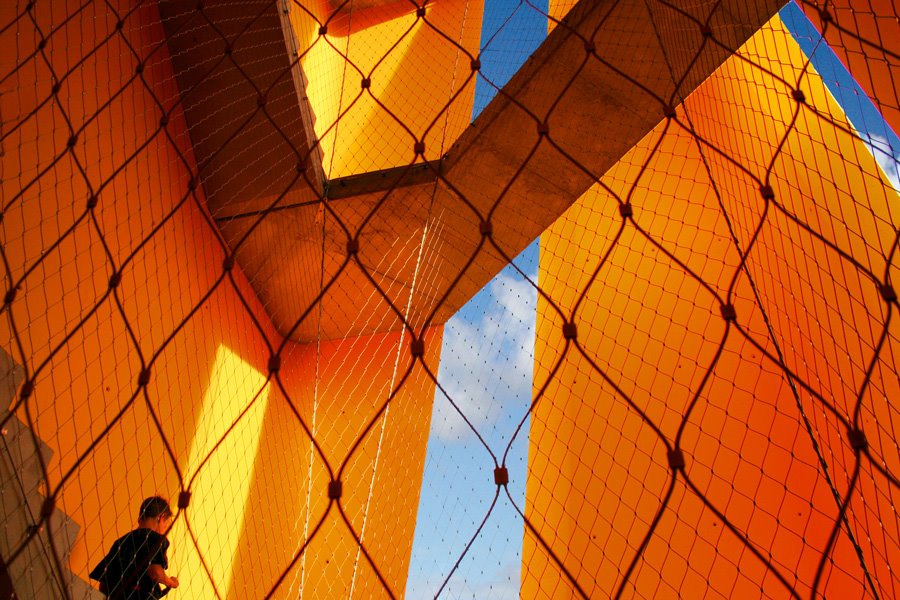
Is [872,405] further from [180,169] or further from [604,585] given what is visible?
[180,169]

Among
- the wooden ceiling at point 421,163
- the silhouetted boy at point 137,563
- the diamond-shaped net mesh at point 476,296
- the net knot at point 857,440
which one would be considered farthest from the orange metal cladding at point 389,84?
the net knot at point 857,440

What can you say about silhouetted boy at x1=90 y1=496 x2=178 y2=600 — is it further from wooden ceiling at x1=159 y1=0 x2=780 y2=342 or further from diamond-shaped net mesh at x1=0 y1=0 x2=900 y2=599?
wooden ceiling at x1=159 y1=0 x2=780 y2=342

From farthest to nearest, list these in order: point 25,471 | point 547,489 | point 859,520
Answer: point 547,489
point 859,520
point 25,471

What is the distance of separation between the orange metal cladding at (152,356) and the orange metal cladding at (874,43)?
140 centimetres

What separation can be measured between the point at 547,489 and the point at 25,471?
1.39 metres

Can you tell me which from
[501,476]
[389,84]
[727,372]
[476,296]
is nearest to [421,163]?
[476,296]

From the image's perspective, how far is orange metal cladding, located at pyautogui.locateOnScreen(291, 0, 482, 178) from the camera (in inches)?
99.0

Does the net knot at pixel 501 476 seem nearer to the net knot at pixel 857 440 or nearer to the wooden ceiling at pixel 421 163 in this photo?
the net knot at pixel 857 440

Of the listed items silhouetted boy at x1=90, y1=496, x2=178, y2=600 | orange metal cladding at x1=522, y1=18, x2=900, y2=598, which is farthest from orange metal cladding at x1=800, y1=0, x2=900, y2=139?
silhouetted boy at x1=90, y1=496, x2=178, y2=600

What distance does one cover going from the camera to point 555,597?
5.90 feet

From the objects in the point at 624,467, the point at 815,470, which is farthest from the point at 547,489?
the point at 815,470

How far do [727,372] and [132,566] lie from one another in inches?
61.4

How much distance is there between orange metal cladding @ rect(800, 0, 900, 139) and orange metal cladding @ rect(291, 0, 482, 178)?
118 centimetres

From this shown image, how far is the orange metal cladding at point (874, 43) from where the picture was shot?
4.19 feet
